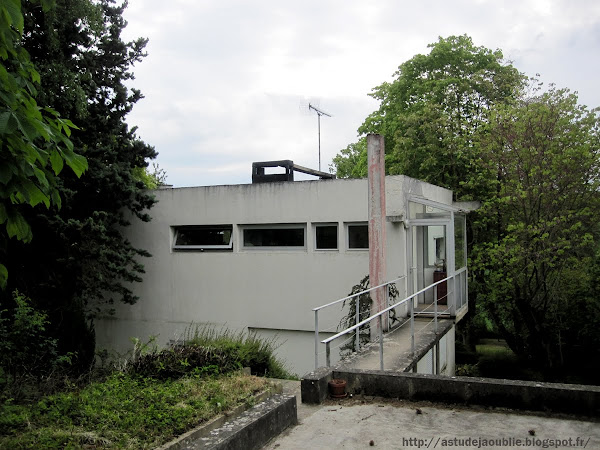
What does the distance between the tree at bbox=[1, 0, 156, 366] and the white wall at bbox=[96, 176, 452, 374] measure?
30.7 inches

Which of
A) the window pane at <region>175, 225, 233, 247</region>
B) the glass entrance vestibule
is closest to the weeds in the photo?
the glass entrance vestibule

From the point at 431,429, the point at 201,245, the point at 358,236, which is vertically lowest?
the point at 431,429

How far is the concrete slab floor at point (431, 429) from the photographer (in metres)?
4.54

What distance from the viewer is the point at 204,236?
14.4m

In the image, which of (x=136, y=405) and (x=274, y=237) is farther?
(x=274, y=237)

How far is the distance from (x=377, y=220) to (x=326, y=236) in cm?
255

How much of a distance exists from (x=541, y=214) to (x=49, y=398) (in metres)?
13.7

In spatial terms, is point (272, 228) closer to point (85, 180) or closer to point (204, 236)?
point (204, 236)

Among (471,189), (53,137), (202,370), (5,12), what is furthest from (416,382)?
(471,189)

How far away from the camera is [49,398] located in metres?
4.88

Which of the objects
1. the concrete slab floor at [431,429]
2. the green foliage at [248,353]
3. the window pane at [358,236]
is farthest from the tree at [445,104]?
the concrete slab floor at [431,429]

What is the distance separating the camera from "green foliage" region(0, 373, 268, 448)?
13.0ft

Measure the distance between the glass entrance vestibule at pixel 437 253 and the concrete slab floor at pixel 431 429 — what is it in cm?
638

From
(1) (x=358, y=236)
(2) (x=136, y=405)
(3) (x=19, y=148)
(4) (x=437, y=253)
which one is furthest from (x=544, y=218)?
(3) (x=19, y=148)
